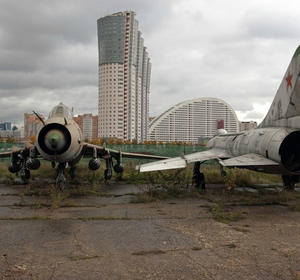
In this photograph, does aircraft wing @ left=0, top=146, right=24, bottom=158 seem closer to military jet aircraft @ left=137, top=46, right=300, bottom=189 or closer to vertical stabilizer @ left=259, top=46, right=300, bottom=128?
military jet aircraft @ left=137, top=46, right=300, bottom=189

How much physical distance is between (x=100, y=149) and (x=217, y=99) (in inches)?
7140

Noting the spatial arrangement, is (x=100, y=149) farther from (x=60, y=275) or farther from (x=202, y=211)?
(x=60, y=275)

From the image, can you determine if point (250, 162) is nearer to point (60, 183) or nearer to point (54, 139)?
point (54, 139)

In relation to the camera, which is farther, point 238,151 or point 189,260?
point 238,151

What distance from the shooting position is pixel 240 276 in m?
3.33

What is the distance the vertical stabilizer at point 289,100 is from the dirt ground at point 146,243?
7.77ft

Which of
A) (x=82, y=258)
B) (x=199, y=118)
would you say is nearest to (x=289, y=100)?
(x=82, y=258)

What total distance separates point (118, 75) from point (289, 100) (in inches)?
4773

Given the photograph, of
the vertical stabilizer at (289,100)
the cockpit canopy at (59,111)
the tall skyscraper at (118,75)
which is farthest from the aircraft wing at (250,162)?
the tall skyscraper at (118,75)

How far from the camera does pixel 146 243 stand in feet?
15.1

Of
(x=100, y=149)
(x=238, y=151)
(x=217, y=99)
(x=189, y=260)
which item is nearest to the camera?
(x=189, y=260)

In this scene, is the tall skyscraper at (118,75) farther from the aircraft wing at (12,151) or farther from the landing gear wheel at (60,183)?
the landing gear wheel at (60,183)

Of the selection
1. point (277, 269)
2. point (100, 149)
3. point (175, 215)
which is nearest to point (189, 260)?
point (277, 269)

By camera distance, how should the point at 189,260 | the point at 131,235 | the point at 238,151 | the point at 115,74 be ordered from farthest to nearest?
the point at 115,74 → the point at 238,151 → the point at 131,235 → the point at 189,260
